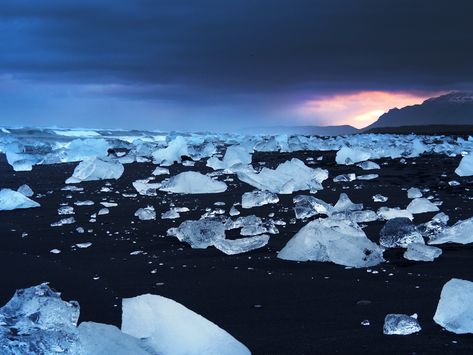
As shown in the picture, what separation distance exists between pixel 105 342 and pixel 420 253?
5.40 feet

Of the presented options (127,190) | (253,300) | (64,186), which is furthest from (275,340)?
(64,186)

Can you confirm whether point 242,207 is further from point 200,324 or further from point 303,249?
point 200,324

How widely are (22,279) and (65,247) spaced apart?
0.63 metres

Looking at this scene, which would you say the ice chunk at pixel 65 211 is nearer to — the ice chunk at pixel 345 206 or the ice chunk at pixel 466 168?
the ice chunk at pixel 345 206

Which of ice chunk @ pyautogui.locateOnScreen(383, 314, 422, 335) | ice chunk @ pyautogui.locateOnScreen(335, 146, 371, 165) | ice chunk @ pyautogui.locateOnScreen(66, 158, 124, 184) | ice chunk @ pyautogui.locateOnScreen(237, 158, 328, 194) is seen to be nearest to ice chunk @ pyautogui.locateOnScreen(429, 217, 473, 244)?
ice chunk @ pyautogui.locateOnScreen(383, 314, 422, 335)

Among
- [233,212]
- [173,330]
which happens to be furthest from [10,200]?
[173,330]

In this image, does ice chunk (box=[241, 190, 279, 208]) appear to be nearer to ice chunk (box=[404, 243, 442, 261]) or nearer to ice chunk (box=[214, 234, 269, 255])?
ice chunk (box=[214, 234, 269, 255])

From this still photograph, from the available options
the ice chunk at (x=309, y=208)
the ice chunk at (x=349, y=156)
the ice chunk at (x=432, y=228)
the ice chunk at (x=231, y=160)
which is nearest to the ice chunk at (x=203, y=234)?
the ice chunk at (x=309, y=208)

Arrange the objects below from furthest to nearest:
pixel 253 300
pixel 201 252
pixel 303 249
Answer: pixel 201 252
pixel 303 249
pixel 253 300

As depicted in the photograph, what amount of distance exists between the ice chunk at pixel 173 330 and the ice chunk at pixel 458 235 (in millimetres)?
1691

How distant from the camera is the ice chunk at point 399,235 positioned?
8.69 ft

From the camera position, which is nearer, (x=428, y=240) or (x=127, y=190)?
(x=428, y=240)

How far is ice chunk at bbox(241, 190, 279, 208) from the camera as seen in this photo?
4.14m

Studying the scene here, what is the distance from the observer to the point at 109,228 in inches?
133
